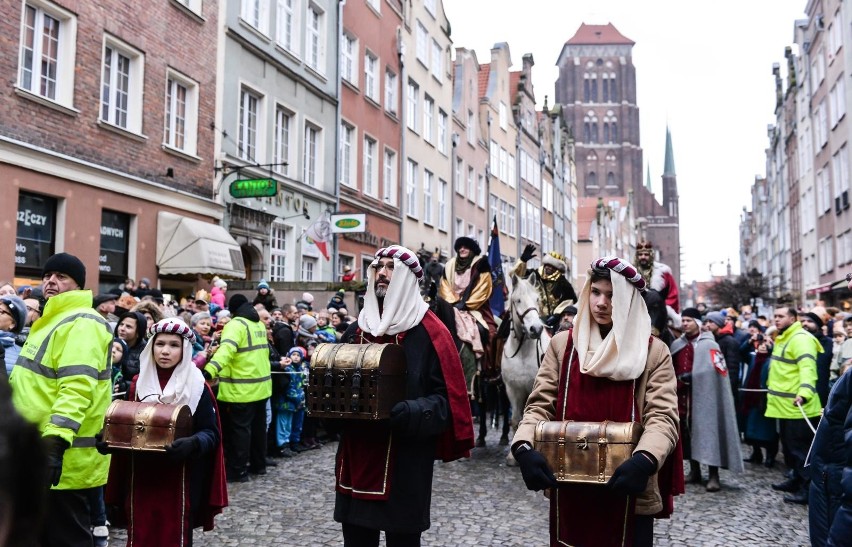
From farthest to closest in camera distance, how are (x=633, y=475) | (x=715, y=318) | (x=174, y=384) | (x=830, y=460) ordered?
1. (x=715, y=318)
2. (x=174, y=384)
3. (x=830, y=460)
4. (x=633, y=475)

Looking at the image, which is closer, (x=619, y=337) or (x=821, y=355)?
(x=619, y=337)

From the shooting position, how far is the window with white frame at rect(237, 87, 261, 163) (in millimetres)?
19141

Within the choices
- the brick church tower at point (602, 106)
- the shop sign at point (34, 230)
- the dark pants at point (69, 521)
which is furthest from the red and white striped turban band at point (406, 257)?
the brick church tower at point (602, 106)

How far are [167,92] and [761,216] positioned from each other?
74.7 metres

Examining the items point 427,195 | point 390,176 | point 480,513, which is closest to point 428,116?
point 427,195

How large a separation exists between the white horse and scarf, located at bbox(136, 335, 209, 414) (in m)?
5.38

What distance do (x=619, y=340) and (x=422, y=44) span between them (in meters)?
30.0

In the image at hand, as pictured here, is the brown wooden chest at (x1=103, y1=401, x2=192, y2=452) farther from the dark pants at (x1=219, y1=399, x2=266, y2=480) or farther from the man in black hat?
the man in black hat

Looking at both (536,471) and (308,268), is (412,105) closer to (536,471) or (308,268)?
(308,268)

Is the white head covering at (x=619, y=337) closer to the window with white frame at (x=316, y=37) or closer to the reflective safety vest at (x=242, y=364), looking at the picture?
the reflective safety vest at (x=242, y=364)

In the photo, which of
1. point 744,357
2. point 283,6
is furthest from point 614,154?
point 744,357

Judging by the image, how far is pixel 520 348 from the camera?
397 inches

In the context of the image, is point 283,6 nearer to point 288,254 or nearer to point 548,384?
point 288,254

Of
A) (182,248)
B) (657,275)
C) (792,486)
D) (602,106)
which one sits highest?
(602,106)
